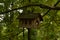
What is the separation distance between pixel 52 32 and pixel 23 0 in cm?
88

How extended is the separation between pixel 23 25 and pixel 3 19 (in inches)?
20.2

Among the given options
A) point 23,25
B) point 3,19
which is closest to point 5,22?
point 3,19

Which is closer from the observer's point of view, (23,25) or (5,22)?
(23,25)

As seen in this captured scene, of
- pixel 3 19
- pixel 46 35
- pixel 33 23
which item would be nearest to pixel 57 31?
pixel 46 35

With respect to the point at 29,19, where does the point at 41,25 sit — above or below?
below

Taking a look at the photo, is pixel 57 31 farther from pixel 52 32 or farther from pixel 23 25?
pixel 23 25

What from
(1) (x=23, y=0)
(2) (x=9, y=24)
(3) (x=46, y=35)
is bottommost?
(3) (x=46, y=35)

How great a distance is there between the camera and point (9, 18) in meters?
3.30

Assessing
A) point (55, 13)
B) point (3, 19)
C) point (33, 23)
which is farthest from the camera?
point (55, 13)

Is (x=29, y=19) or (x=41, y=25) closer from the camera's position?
(x=29, y=19)

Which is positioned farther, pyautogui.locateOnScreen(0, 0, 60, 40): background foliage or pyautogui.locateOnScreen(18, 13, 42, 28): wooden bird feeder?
pyautogui.locateOnScreen(0, 0, 60, 40): background foliage

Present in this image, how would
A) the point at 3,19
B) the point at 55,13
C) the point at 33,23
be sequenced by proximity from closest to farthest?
1. the point at 33,23
2. the point at 3,19
3. the point at 55,13

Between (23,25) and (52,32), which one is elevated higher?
(23,25)

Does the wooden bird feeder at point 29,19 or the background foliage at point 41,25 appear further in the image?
the background foliage at point 41,25
